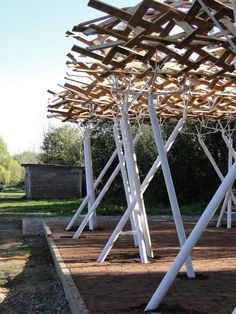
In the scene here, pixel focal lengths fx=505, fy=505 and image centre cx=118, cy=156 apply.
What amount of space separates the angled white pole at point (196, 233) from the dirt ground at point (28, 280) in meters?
1.84

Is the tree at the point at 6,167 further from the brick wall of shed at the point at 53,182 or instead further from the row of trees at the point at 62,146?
the brick wall of shed at the point at 53,182

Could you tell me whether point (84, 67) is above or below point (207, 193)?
above

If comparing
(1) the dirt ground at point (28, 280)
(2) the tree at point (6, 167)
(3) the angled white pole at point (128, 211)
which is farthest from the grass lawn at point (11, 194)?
(3) the angled white pole at point (128, 211)

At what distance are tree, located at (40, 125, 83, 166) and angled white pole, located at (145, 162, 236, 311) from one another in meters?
35.3

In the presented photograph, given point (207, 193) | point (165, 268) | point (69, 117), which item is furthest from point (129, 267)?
point (207, 193)

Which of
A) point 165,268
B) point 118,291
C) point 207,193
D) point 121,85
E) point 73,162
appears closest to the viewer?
point 118,291

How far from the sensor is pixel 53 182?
109ft

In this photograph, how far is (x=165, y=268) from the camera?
7.34 metres

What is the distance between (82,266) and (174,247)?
2516 mm

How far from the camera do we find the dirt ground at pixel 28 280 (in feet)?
22.4

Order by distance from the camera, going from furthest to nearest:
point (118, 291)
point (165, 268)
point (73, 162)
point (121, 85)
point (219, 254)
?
point (73, 162) → point (219, 254) → point (121, 85) → point (165, 268) → point (118, 291)

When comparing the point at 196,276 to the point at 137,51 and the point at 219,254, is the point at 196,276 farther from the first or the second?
the point at 137,51

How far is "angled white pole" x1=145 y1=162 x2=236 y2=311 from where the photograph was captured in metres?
4.47

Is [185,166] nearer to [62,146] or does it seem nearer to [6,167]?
[62,146]
